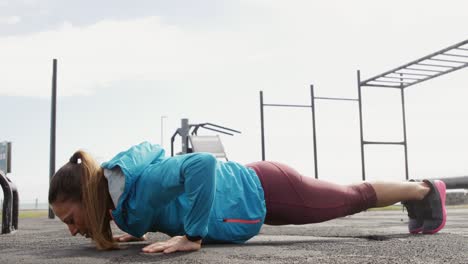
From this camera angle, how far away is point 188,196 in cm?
185

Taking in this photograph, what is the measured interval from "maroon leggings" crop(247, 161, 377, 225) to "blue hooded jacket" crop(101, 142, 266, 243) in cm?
8

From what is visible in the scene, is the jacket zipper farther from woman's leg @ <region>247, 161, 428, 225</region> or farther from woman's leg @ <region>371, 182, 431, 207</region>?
woman's leg @ <region>371, 182, 431, 207</region>

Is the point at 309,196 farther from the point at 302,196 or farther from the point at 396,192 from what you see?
the point at 396,192

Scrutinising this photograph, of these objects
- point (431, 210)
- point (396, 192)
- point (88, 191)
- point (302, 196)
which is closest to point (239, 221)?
point (302, 196)

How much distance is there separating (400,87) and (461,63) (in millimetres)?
1018

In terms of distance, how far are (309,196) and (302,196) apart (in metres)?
0.03

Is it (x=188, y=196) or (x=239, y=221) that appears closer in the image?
(x=188, y=196)

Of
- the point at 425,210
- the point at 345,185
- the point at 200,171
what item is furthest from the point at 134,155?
the point at 425,210

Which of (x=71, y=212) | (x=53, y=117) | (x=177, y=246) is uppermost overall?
(x=53, y=117)

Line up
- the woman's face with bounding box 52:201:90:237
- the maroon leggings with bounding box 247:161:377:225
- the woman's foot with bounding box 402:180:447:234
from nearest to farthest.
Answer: the woman's face with bounding box 52:201:90:237
the maroon leggings with bounding box 247:161:377:225
the woman's foot with bounding box 402:180:447:234

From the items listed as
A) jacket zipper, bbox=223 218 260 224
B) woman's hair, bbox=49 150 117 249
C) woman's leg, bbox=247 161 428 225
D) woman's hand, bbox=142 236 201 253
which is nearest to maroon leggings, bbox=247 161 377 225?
woman's leg, bbox=247 161 428 225

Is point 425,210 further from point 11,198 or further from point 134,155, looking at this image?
point 11,198

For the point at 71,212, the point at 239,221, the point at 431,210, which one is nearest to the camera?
the point at 71,212

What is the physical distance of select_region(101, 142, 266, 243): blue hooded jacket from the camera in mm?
1848
